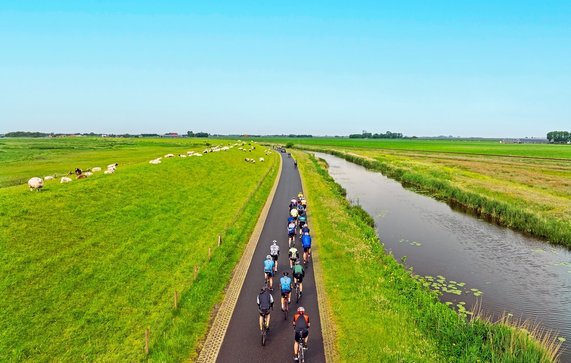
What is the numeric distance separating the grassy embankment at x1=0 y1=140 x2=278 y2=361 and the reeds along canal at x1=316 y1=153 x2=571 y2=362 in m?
14.9

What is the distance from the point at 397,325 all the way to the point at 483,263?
637 inches

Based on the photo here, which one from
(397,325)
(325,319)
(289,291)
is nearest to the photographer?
(397,325)

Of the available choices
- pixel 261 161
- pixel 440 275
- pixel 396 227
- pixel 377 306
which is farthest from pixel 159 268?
pixel 261 161

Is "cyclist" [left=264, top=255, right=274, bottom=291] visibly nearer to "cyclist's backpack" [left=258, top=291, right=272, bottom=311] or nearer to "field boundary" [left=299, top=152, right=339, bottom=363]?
"field boundary" [left=299, top=152, right=339, bottom=363]

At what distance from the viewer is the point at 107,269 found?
2044 centimetres

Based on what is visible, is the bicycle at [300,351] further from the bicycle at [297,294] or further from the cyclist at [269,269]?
the cyclist at [269,269]

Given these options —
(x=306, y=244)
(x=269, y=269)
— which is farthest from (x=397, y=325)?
(x=306, y=244)

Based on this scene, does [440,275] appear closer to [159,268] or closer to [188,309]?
[188,309]

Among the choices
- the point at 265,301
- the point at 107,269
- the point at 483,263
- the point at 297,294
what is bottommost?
the point at 483,263

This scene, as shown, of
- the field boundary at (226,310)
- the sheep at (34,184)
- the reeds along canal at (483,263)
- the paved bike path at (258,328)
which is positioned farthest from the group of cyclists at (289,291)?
the sheep at (34,184)

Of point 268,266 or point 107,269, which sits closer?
point 268,266

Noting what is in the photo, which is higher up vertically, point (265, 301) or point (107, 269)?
point (265, 301)

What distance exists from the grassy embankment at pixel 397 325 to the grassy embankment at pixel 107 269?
6.71 m

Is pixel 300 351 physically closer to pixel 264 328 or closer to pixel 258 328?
pixel 264 328
